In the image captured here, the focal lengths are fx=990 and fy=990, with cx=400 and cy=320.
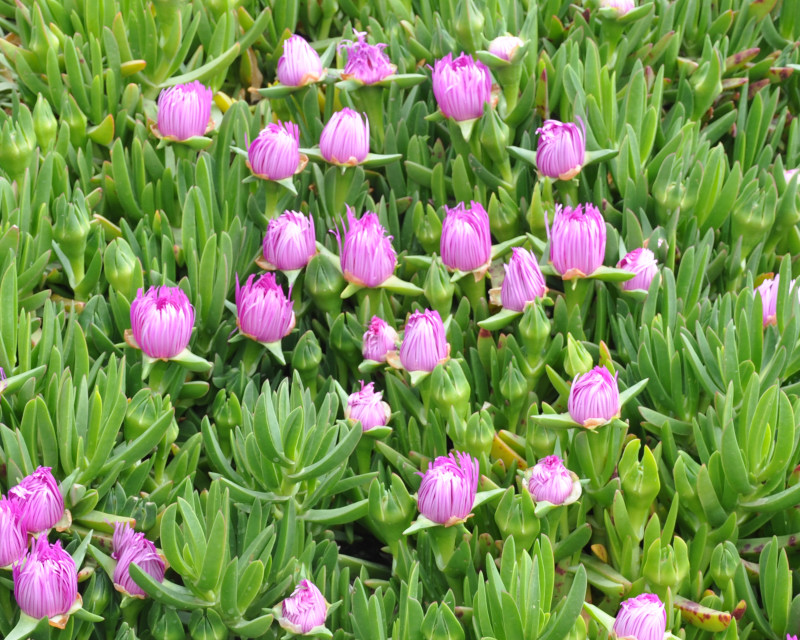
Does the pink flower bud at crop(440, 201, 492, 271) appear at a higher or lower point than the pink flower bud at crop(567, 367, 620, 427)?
higher

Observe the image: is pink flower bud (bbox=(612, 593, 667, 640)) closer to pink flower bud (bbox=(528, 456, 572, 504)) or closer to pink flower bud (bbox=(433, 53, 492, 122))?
pink flower bud (bbox=(528, 456, 572, 504))

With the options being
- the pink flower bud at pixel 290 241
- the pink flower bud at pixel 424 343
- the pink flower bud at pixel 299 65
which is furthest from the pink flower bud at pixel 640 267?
the pink flower bud at pixel 299 65

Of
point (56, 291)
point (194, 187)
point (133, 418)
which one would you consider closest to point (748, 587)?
point (133, 418)

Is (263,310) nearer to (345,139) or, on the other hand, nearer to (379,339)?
(379,339)

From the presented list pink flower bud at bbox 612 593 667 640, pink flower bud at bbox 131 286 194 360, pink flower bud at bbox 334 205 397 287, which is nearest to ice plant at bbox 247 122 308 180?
pink flower bud at bbox 334 205 397 287

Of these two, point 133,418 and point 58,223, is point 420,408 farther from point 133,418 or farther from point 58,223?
point 58,223
